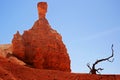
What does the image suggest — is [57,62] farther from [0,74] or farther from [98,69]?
[0,74]

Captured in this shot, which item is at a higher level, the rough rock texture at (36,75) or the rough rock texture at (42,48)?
the rough rock texture at (42,48)

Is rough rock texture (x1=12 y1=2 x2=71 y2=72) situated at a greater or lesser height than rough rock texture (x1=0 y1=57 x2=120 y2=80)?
greater

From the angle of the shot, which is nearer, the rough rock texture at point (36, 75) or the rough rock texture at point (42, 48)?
the rough rock texture at point (36, 75)

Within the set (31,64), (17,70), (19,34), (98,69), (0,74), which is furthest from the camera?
(19,34)

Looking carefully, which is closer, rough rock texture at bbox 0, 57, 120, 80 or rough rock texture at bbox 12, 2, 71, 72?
rough rock texture at bbox 0, 57, 120, 80

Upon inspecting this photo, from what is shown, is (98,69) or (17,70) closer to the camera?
(17,70)

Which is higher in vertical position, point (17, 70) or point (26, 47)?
point (26, 47)

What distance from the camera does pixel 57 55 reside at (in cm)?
5194

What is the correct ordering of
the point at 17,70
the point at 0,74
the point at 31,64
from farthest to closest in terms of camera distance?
1. the point at 31,64
2. the point at 17,70
3. the point at 0,74

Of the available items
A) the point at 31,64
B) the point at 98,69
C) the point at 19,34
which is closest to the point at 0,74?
the point at 98,69

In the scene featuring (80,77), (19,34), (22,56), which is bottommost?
(80,77)

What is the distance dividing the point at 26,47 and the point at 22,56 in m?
1.62

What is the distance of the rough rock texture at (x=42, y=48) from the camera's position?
50.8 metres

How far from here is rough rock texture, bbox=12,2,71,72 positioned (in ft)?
167
